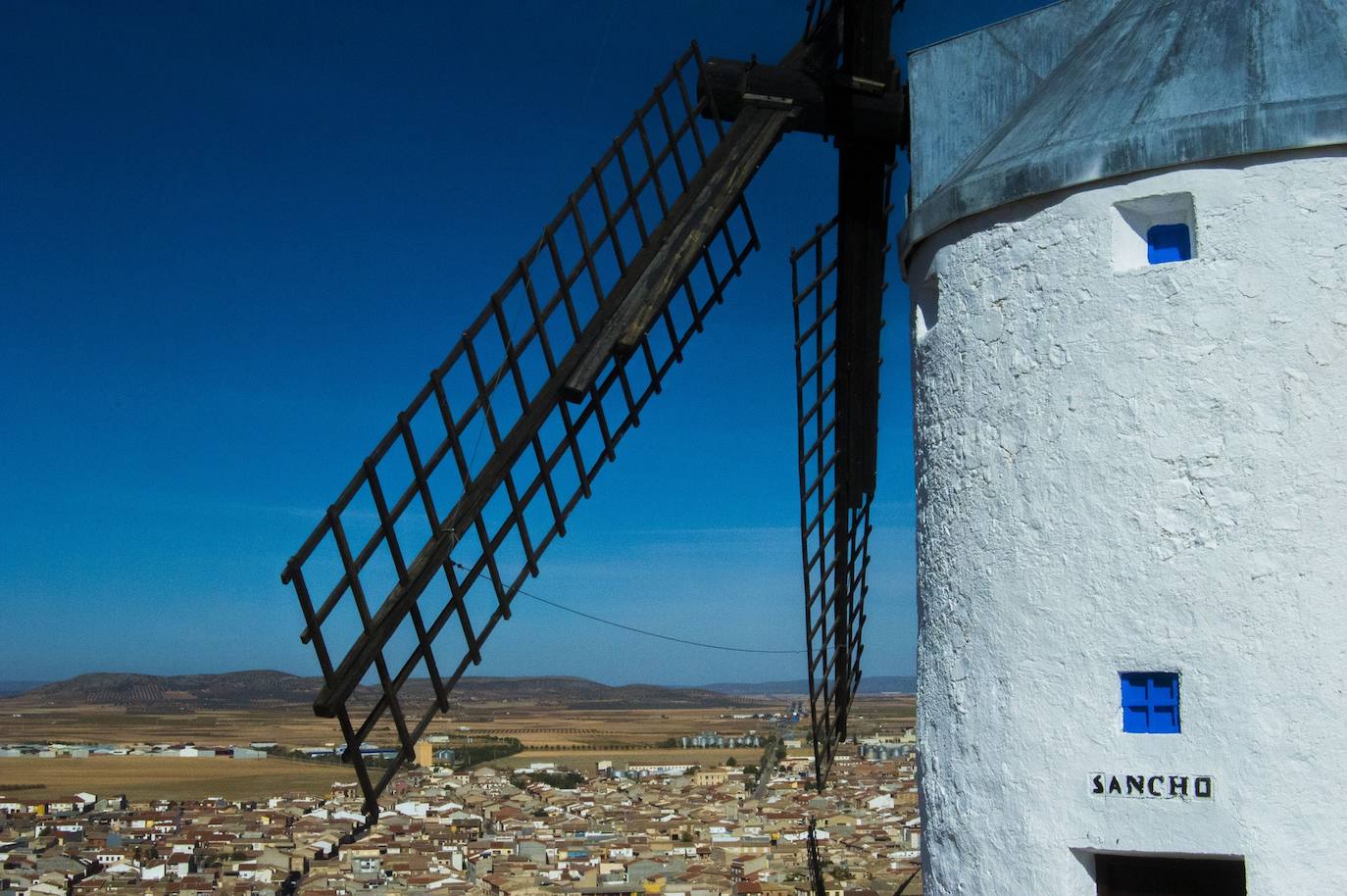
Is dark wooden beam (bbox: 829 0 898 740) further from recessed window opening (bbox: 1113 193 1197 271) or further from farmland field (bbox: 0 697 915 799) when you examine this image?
farmland field (bbox: 0 697 915 799)

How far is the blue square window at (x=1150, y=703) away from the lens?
4336 millimetres

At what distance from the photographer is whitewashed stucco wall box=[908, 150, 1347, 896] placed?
166 inches

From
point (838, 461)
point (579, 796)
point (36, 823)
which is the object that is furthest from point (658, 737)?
point (838, 461)

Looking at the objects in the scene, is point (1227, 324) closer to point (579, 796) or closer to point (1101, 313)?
point (1101, 313)

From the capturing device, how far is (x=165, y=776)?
64.3 meters

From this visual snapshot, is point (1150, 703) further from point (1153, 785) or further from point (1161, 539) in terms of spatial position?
point (1161, 539)

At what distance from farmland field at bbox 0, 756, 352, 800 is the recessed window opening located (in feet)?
182

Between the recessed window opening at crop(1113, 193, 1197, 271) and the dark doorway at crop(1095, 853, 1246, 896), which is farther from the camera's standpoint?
the recessed window opening at crop(1113, 193, 1197, 271)

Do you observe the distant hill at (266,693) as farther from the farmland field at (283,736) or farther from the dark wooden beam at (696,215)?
the dark wooden beam at (696,215)

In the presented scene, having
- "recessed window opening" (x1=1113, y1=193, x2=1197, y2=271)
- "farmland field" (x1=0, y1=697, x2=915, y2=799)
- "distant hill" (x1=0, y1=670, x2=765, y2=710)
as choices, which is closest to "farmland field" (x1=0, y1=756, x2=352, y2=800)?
"farmland field" (x1=0, y1=697, x2=915, y2=799)

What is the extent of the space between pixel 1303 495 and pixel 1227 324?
2.02 feet

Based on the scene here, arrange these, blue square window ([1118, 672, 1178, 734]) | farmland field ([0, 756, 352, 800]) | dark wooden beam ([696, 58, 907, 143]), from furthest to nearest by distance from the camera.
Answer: farmland field ([0, 756, 352, 800]) → dark wooden beam ([696, 58, 907, 143]) → blue square window ([1118, 672, 1178, 734])

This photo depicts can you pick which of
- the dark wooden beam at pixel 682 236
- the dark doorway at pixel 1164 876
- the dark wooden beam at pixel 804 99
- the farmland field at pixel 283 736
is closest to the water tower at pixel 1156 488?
the dark doorway at pixel 1164 876

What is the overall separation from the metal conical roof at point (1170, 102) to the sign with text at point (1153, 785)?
208cm
